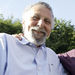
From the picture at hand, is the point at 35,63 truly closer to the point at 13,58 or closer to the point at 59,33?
the point at 13,58

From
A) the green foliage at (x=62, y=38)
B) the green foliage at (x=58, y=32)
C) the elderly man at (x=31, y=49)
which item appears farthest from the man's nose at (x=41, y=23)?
the green foliage at (x=62, y=38)

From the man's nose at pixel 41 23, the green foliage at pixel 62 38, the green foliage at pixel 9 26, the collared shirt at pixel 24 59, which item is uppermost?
the man's nose at pixel 41 23

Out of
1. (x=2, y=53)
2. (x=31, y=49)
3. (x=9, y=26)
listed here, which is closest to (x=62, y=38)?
(x=9, y=26)

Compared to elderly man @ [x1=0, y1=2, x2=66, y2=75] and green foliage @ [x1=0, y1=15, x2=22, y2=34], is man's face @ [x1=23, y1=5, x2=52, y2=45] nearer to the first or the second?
elderly man @ [x1=0, y1=2, x2=66, y2=75]

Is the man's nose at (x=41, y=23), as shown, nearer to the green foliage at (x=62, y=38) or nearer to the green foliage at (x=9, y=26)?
the green foliage at (x=9, y=26)

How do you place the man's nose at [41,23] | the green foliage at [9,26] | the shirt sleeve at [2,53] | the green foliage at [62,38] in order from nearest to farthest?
1. the shirt sleeve at [2,53]
2. the man's nose at [41,23]
3. the green foliage at [9,26]
4. the green foliage at [62,38]

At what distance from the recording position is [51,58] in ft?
9.55

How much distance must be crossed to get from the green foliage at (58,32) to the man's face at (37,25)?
32.6 ft

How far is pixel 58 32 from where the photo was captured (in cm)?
1512

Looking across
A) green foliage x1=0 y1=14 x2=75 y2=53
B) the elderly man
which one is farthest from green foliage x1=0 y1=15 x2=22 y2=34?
the elderly man

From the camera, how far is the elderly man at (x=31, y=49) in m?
2.37

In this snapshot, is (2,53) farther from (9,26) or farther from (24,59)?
(9,26)

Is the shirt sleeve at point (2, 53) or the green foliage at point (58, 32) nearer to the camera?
the shirt sleeve at point (2, 53)

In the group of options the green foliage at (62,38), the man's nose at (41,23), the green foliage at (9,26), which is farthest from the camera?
the green foliage at (62,38)
